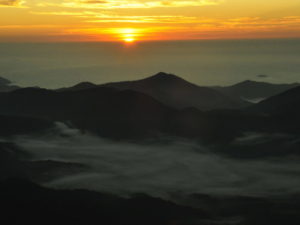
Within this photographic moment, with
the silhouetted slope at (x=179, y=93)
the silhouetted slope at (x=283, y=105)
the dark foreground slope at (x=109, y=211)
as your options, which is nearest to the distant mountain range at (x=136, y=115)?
the silhouetted slope at (x=283, y=105)

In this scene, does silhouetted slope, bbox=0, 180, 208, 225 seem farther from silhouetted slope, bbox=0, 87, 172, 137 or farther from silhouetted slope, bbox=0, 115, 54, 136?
silhouetted slope, bbox=0, 87, 172, 137

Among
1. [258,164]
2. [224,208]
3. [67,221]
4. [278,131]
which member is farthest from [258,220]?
[278,131]

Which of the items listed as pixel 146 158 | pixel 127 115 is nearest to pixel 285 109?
pixel 127 115

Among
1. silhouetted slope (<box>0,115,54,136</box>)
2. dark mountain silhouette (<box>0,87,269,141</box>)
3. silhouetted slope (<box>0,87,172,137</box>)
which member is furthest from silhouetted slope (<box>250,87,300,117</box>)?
silhouetted slope (<box>0,115,54,136</box>)

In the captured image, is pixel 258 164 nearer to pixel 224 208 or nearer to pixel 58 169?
pixel 224 208

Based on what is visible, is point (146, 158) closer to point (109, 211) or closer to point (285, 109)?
point (285, 109)

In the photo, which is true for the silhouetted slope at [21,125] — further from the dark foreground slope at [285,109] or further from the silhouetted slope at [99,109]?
the dark foreground slope at [285,109]
